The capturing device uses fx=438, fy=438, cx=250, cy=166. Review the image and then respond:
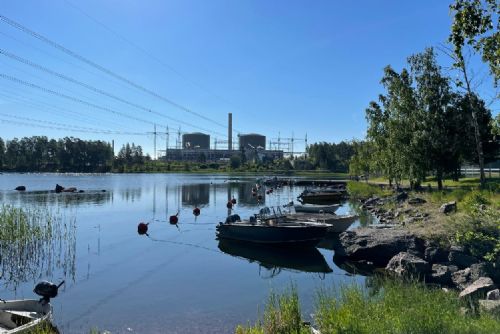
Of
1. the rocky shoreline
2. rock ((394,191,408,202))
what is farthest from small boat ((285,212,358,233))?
rock ((394,191,408,202))

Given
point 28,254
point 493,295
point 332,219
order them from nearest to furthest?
point 493,295 → point 28,254 → point 332,219

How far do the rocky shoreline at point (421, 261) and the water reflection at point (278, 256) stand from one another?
4.98 ft

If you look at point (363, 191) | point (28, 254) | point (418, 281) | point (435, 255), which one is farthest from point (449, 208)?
point (363, 191)

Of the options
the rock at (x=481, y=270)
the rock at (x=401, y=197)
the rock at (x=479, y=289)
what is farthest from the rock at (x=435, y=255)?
the rock at (x=401, y=197)

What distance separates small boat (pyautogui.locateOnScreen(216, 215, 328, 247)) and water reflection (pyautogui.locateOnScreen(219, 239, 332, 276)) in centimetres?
41

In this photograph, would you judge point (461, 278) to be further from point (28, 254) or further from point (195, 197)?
point (195, 197)

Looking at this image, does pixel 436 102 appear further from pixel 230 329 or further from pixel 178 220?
pixel 230 329

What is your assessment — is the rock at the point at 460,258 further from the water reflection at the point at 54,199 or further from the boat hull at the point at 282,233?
the water reflection at the point at 54,199

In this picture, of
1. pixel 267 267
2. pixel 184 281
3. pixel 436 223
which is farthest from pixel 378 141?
pixel 184 281

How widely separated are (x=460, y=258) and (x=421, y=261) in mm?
1770

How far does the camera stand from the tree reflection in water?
69.6ft

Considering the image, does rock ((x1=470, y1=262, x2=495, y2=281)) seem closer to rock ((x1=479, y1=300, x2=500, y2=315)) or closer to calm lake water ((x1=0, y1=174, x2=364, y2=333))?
calm lake water ((x1=0, y1=174, x2=364, y2=333))

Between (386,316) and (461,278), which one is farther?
(461,278)

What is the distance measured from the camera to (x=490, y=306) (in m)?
12.1
